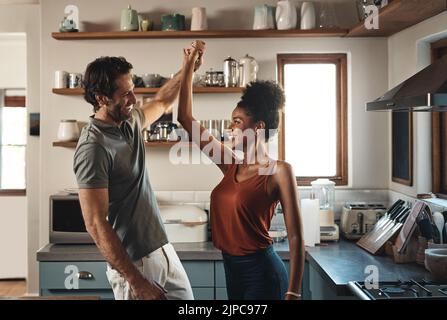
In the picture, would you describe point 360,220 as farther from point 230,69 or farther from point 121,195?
point 121,195

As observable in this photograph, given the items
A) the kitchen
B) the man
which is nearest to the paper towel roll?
the kitchen

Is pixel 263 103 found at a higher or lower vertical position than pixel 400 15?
lower

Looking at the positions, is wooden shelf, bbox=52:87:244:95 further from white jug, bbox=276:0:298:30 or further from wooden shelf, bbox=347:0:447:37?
wooden shelf, bbox=347:0:447:37

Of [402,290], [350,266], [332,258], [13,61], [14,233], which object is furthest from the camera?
[13,61]

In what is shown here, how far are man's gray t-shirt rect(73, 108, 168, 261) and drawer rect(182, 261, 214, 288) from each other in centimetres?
60

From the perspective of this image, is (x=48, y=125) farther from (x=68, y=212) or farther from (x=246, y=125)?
(x=246, y=125)

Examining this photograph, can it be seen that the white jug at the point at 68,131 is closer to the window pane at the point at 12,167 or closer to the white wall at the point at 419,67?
the window pane at the point at 12,167

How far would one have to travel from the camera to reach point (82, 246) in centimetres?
224

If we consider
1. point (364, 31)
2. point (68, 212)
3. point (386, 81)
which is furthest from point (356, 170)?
point (68, 212)

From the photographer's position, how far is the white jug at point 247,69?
7.68 ft

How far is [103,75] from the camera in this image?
1.51 m

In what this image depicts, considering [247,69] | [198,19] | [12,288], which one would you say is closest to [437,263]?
[247,69]

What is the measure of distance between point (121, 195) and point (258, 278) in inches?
14.9

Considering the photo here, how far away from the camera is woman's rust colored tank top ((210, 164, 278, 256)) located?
154 centimetres
